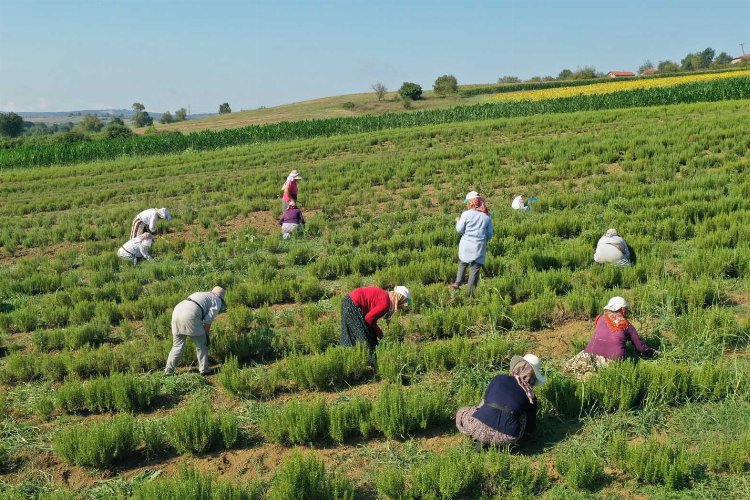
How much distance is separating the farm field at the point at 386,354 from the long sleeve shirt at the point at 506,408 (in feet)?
0.67

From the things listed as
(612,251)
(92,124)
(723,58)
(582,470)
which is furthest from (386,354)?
(723,58)

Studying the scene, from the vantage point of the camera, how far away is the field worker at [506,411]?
4.86 metres

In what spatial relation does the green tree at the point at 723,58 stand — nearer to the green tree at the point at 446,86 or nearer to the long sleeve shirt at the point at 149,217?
the green tree at the point at 446,86

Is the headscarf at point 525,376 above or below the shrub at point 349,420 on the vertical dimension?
above

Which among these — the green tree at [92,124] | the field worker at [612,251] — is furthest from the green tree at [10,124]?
the field worker at [612,251]

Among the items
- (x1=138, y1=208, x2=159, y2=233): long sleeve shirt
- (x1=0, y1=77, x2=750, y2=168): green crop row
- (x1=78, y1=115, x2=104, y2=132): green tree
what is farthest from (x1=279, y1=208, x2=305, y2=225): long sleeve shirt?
(x1=78, y1=115, x2=104, y2=132): green tree

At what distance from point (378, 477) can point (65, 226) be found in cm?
1452

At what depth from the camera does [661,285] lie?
7930mm

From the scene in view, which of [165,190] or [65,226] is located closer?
[65,226]

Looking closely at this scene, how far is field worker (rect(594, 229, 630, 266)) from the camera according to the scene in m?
9.19

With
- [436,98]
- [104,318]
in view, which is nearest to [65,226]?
[104,318]

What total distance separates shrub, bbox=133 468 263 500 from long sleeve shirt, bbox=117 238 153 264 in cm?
861

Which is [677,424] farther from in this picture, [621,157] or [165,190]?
[165,190]

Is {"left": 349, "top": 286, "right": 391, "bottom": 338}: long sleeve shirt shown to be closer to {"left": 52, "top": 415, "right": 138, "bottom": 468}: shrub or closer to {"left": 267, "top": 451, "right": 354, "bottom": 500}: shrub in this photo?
{"left": 267, "top": 451, "right": 354, "bottom": 500}: shrub
